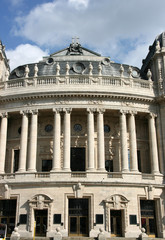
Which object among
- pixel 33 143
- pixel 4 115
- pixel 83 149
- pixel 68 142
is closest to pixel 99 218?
pixel 83 149

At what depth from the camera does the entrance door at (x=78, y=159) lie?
39.5 m

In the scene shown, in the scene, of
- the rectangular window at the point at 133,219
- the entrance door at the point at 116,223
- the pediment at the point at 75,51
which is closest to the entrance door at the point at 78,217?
the entrance door at the point at 116,223

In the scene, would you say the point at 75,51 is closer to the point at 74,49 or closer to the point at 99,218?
the point at 74,49

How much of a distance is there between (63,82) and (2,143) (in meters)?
11.0

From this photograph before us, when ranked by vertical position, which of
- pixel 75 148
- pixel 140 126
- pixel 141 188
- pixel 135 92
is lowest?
pixel 141 188

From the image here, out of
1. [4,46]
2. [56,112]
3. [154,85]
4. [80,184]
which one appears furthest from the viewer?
[4,46]

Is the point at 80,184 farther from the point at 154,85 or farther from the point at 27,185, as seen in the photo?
the point at 154,85

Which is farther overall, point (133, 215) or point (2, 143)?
point (2, 143)

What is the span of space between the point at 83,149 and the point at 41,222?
34.4ft

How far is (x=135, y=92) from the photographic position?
132 ft

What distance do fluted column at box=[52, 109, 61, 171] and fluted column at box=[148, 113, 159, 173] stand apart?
38.7 feet

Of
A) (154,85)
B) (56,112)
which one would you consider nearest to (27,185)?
(56,112)

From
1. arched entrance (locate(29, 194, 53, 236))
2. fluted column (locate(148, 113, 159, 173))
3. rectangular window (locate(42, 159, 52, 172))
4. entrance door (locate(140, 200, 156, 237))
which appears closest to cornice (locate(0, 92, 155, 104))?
fluted column (locate(148, 113, 159, 173))

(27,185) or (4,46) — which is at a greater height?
(4,46)
